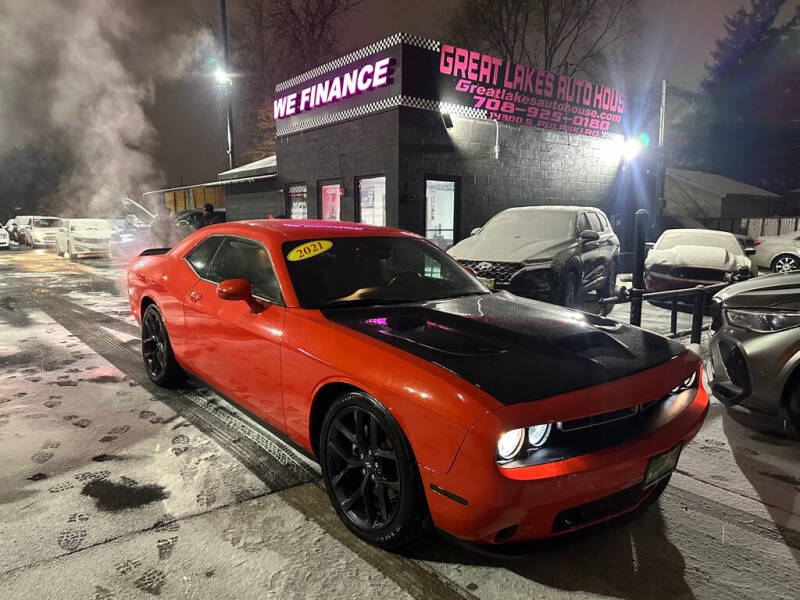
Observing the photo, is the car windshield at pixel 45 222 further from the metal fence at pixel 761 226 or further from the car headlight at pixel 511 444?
the metal fence at pixel 761 226

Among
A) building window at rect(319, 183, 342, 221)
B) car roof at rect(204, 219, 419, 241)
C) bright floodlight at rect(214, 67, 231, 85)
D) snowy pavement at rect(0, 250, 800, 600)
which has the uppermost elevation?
bright floodlight at rect(214, 67, 231, 85)

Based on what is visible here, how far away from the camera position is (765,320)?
146 inches

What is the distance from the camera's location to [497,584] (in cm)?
224

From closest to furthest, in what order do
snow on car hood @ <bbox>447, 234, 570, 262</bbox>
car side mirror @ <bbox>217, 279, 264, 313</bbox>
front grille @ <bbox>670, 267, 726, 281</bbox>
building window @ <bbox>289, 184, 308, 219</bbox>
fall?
car side mirror @ <bbox>217, 279, 264, 313</bbox> → snow on car hood @ <bbox>447, 234, 570, 262</bbox> → front grille @ <bbox>670, 267, 726, 281</bbox> → building window @ <bbox>289, 184, 308, 219</bbox>

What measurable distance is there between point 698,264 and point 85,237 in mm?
17636

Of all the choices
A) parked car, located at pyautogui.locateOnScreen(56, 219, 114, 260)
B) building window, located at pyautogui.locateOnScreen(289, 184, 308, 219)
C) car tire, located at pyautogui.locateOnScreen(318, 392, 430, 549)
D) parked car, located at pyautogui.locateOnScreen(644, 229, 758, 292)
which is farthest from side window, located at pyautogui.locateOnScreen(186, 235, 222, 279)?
parked car, located at pyautogui.locateOnScreen(56, 219, 114, 260)

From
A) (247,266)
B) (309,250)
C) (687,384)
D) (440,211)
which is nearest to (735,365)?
(687,384)

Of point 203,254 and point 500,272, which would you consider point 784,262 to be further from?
point 203,254

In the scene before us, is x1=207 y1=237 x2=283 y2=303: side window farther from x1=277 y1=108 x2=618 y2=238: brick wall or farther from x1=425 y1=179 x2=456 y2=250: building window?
x1=425 y1=179 x2=456 y2=250: building window

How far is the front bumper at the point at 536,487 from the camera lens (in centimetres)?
197

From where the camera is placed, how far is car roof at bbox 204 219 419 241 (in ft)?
11.5

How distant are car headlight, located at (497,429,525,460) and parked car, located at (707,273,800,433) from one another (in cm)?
247

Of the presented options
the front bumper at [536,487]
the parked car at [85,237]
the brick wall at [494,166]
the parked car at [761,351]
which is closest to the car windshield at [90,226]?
the parked car at [85,237]

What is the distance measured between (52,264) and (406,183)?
466 inches
